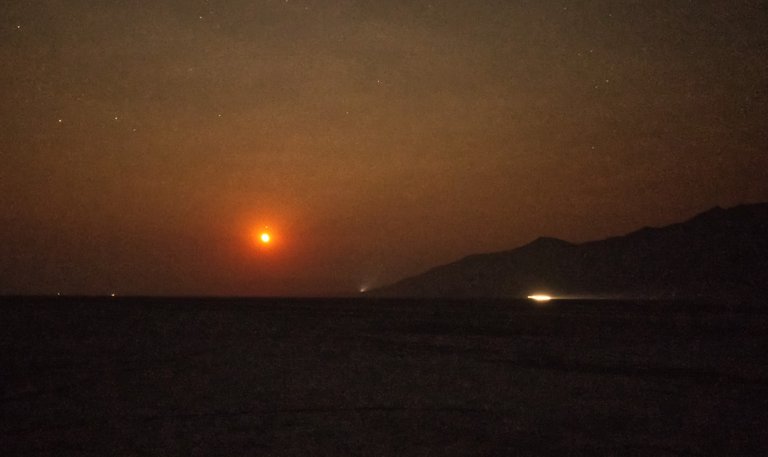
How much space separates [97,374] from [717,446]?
73.7ft

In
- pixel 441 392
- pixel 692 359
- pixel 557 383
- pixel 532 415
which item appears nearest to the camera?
pixel 532 415

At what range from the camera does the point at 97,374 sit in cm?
2530

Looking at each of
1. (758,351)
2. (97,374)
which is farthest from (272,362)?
(758,351)

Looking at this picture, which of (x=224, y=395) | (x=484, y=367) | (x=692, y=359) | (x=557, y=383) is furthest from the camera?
(x=692, y=359)

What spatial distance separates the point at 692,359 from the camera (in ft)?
117

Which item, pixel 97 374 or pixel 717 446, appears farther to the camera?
pixel 97 374

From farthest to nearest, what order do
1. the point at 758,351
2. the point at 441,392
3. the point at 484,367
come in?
the point at 758,351
the point at 484,367
the point at 441,392

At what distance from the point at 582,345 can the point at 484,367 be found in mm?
19790

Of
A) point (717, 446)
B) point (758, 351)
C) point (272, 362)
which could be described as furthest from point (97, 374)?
point (758, 351)

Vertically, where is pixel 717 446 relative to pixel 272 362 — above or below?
below

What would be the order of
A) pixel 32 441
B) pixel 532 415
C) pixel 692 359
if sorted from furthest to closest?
pixel 692 359 < pixel 532 415 < pixel 32 441

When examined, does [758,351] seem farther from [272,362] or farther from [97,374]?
[97,374]

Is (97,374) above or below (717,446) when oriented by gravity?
above

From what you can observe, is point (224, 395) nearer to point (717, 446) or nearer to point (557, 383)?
point (557, 383)
